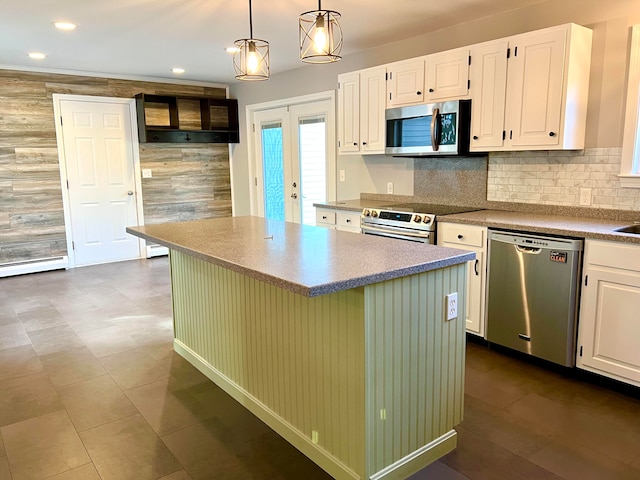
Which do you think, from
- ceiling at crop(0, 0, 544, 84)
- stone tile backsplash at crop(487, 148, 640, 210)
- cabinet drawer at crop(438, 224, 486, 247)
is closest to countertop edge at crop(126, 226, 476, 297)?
cabinet drawer at crop(438, 224, 486, 247)

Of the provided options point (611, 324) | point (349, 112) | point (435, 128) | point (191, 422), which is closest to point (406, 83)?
point (435, 128)

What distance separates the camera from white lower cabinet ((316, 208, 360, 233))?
4219 millimetres

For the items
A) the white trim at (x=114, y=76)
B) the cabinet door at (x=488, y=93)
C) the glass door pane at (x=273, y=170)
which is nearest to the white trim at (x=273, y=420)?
the cabinet door at (x=488, y=93)

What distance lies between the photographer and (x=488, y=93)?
3.37m

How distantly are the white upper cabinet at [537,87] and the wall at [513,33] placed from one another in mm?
96

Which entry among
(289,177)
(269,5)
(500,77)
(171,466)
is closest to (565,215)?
(500,77)

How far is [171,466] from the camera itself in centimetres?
211

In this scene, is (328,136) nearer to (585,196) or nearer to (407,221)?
(407,221)

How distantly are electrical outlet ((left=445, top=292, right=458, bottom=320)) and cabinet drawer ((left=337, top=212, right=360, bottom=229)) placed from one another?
2166mm

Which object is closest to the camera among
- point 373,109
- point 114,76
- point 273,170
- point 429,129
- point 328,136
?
point 429,129

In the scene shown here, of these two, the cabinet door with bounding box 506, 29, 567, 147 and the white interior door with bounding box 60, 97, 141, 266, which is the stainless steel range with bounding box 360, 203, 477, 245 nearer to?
the cabinet door with bounding box 506, 29, 567, 147

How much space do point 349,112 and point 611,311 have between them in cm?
280

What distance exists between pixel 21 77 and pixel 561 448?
621 centimetres

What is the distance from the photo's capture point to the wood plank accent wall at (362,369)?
1.83 meters
